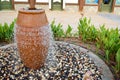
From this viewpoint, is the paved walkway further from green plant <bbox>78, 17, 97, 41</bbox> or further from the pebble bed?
the pebble bed

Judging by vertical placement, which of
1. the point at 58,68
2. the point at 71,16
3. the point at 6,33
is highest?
the point at 71,16

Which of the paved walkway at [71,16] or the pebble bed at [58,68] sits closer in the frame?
the pebble bed at [58,68]

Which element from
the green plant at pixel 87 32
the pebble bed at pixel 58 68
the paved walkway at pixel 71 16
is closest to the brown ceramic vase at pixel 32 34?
the pebble bed at pixel 58 68

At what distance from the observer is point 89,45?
164 inches

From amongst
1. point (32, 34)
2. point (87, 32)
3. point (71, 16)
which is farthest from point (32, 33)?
point (71, 16)

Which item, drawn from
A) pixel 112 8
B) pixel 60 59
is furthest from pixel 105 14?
pixel 60 59

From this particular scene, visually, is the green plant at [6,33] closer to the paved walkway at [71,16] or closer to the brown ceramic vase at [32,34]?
the brown ceramic vase at [32,34]

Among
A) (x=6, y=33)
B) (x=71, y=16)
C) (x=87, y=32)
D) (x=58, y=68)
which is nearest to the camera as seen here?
(x=58, y=68)

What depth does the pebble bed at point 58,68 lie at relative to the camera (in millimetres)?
2691

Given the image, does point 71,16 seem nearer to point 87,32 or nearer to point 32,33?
point 87,32

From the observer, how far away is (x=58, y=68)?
292cm

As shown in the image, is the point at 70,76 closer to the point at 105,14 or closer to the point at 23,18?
the point at 23,18

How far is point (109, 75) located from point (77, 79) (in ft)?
1.72

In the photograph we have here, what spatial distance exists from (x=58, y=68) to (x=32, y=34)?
79cm
